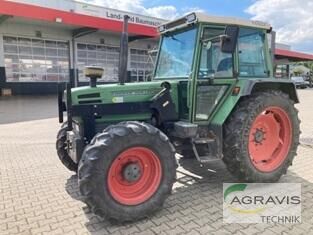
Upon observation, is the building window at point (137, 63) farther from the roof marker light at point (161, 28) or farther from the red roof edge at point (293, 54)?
the roof marker light at point (161, 28)

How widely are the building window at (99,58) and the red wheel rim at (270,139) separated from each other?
16709 mm

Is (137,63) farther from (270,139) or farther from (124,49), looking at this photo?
(124,49)

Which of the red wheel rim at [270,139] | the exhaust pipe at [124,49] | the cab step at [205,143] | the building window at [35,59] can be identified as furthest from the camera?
the building window at [35,59]

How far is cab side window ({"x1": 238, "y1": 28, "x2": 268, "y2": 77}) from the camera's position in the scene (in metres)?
4.29

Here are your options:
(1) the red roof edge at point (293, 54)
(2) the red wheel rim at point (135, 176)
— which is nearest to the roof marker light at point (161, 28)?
(2) the red wheel rim at point (135, 176)

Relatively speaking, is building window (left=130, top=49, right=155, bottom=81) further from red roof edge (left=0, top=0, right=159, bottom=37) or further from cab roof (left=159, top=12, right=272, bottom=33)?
cab roof (left=159, top=12, right=272, bottom=33)

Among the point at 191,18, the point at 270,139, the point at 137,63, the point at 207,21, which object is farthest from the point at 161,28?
the point at 137,63

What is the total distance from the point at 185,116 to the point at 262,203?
1.46m

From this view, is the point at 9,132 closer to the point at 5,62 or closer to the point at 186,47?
the point at 186,47

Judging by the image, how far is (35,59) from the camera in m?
18.7

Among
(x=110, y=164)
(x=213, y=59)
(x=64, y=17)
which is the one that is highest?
(x=64, y=17)

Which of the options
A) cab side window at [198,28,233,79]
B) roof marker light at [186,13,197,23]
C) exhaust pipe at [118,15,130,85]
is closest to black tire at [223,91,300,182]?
cab side window at [198,28,233,79]

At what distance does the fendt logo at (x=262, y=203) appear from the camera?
3.38 meters

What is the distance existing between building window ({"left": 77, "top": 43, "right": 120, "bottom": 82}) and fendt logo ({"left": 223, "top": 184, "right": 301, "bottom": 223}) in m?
17.1
